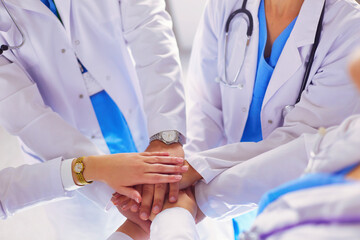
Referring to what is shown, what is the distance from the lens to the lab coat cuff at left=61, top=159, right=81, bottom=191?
3.37ft

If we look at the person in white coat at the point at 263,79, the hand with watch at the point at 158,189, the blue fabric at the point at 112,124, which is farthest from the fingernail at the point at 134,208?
the blue fabric at the point at 112,124

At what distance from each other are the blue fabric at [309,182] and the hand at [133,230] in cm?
53

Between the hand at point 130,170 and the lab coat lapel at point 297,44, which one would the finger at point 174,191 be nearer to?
the hand at point 130,170

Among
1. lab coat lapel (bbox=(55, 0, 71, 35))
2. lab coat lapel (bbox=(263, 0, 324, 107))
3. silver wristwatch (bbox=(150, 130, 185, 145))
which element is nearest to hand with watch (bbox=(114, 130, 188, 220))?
silver wristwatch (bbox=(150, 130, 185, 145))

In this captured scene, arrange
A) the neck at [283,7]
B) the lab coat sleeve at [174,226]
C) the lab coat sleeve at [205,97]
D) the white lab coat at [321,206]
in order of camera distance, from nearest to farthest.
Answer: the white lab coat at [321,206]
the lab coat sleeve at [174,226]
the neck at [283,7]
the lab coat sleeve at [205,97]

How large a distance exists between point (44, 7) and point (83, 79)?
256mm

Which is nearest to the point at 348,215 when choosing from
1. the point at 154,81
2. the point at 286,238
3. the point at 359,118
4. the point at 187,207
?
the point at 286,238

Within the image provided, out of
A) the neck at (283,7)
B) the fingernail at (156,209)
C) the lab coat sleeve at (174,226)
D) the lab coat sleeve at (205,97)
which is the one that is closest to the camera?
the lab coat sleeve at (174,226)

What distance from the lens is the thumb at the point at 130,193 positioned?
0.98m

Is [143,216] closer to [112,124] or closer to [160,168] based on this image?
[160,168]

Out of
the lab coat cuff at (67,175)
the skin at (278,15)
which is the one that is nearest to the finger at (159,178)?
the lab coat cuff at (67,175)

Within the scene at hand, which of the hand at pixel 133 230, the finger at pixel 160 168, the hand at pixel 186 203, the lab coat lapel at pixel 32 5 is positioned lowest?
the hand at pixel 133 230

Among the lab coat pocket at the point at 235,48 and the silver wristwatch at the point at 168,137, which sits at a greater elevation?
the lab coat pocket at the point at 235,48

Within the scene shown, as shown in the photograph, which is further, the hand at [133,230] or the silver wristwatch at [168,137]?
the silver wristwatch at [168,137]
